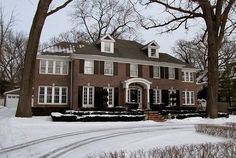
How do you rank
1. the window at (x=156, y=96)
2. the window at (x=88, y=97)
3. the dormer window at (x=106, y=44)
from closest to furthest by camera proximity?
the window at (x=88, y=97) → the dormer window at (x=106, y=44) → the window at (x=156, y=96)

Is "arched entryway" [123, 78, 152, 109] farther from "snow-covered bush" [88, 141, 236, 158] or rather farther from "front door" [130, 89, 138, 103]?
"snow-covered bush" [88, 141, 236, 158]

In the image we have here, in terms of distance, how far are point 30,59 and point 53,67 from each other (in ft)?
26.8

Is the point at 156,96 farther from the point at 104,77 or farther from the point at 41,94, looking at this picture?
the point at 41,94

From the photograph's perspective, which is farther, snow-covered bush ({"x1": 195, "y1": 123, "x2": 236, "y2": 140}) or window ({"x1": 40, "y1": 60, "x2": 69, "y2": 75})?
window ({"x1": 40, "y1": 60, "x2": 69, "y2": 75})

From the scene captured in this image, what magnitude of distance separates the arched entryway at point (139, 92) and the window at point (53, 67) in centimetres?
703

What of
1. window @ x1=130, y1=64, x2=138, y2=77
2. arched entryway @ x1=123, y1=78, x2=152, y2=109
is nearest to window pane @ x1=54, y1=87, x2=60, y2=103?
arched entryway @ x1=123, y1=78, x2=152, y2=109

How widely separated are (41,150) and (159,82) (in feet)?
80.3

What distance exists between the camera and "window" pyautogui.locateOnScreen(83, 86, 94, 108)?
95.6 ft

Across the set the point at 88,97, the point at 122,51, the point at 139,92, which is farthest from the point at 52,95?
the point at 139,92

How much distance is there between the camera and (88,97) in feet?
96.5

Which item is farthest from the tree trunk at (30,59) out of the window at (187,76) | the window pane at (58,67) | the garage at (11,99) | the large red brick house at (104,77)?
the garage at (11,99)

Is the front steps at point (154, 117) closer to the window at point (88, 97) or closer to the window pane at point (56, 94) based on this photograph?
the window at point (88, 97)

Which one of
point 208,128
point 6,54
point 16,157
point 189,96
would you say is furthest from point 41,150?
point 6,54

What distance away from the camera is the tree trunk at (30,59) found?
71.1 ft
